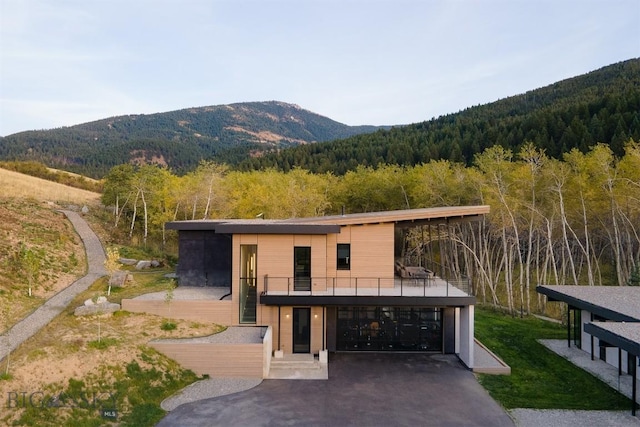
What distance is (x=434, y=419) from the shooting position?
10078 millimetres

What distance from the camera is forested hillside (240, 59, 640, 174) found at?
38.7 meters

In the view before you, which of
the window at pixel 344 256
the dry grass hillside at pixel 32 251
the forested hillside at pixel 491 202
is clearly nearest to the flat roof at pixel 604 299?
the forested hillside at pixel 491 202

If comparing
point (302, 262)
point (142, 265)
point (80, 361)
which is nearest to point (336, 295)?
point (302, 262)

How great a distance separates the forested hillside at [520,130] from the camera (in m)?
38.7

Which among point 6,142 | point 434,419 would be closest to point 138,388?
point 434,419

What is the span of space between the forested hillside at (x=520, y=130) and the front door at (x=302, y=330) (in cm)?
3002

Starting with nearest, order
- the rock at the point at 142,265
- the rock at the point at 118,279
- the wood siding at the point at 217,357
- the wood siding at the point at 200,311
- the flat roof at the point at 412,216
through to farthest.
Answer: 1. the wood siding at the point at 217,357
2. the wood siding at the point at 200,311
3. the flat roof at the point at 412,216
4. the rock at the point at 118,279
5. the rock at the point at 142,265

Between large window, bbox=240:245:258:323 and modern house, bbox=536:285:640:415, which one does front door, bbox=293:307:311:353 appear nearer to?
Result: large window, bbox=240:245:258:323

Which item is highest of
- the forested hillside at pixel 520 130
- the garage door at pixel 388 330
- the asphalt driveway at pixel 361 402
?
the forested hillside at pixel 520 130

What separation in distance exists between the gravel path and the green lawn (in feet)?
42.2

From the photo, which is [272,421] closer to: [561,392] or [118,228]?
[561,392]

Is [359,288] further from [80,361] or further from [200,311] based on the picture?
[80,361]

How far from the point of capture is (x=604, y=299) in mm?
14594

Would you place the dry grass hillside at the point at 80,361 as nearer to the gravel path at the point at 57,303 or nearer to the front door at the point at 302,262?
the gravel path at the point at 57,303
